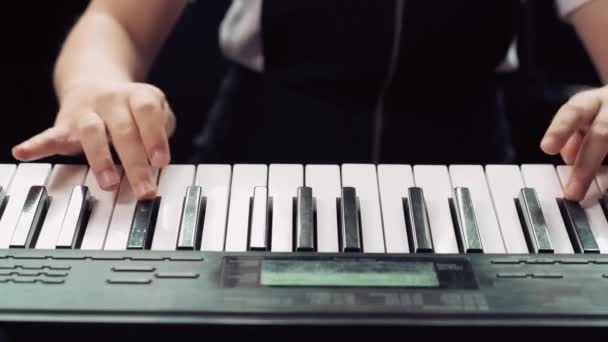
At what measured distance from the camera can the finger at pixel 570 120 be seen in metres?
0.63

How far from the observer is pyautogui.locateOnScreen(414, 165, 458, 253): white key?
58 centimetres

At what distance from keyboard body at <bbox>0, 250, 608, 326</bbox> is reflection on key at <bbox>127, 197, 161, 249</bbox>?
0.02 m

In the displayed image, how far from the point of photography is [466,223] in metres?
0.59

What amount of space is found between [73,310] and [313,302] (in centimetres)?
17

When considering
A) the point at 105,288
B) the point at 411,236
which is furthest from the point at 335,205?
the point at 105,288

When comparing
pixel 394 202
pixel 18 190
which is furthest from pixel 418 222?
pixel 18 190

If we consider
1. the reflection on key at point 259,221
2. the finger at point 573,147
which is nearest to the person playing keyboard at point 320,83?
the finger at point 573,147

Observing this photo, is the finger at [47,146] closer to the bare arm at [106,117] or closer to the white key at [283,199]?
the bare arm at [106,117]

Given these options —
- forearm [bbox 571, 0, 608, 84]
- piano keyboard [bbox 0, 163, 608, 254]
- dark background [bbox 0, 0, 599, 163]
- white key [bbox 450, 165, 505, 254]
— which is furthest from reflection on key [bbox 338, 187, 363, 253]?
dark background [bbox 0, 0, 599, 163]

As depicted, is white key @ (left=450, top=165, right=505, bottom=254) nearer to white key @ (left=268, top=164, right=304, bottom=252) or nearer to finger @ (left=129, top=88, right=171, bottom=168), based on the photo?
white key @ (left=268, top=164, right=304, bottom=252)


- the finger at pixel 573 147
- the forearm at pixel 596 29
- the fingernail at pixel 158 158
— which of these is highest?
the forearm at pixel 596 29

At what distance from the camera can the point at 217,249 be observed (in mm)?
573

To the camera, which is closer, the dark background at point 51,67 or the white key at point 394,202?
the white key at point 394,202

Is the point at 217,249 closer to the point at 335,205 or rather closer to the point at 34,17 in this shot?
the point at 335,205
